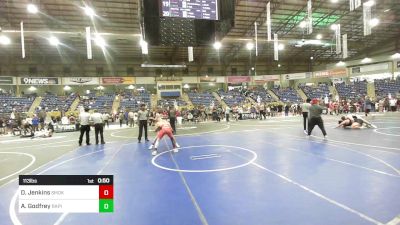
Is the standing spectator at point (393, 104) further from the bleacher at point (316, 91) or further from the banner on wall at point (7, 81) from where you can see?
the banner on wall at point (7, 81)

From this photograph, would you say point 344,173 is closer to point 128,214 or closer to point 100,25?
point 128,214

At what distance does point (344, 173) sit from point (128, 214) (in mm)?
4319

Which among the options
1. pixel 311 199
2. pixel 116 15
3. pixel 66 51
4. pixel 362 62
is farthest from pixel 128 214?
pixel 362 62

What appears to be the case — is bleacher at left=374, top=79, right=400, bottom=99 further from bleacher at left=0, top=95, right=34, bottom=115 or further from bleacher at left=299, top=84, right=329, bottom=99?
bleacher at left=0, top=95, right=34, bottom=115

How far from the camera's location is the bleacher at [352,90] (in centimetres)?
3450

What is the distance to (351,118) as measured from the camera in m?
13.6

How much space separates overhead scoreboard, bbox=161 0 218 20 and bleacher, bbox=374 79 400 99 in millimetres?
33342

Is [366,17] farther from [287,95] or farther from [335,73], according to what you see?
[335,73]

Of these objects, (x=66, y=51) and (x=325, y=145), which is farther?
(x=66, y=51)

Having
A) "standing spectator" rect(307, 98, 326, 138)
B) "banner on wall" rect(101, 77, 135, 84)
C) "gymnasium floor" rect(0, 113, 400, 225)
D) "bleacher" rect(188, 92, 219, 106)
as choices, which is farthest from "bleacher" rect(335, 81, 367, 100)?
"banner on wall" rect(101, 77, 135, 84)

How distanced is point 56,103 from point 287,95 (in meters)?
30.8

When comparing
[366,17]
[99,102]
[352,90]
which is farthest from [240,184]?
[352,90]
